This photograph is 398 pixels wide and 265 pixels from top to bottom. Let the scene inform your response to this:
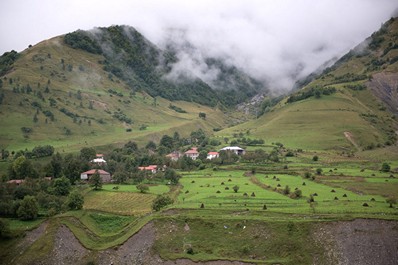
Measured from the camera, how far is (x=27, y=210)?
272 ft

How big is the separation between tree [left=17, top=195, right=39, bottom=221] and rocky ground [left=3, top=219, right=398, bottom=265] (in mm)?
5351

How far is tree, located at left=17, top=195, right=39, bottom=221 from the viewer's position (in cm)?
8281

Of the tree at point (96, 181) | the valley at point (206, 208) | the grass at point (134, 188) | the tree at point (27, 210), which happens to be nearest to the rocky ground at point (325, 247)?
the valley at point (206, 208)

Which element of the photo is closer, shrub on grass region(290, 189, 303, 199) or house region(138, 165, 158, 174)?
shrub on grass region(290, 189, 303, 199)

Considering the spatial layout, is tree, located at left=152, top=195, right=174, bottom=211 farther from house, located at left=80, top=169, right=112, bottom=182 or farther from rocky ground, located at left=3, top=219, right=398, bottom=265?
house, located at left=80, top=169, right=112, bottom=182

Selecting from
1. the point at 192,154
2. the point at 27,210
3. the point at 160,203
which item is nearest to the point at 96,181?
the point at 27,210

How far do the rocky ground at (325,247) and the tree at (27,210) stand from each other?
17.6 feet

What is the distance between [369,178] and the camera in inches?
3981

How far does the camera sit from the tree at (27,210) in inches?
3260

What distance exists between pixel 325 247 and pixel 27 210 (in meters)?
53.1

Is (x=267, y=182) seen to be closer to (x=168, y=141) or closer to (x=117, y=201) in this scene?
(x=117, y=201)

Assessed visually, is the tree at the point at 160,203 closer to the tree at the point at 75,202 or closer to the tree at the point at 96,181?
the tree at the point at 75,202

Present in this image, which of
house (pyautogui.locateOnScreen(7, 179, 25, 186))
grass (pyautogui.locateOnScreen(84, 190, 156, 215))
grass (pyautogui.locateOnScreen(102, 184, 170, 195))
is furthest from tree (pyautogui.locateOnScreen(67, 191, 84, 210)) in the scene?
house (pyautogui.locateOnScreen(7, 179, 25, 186))

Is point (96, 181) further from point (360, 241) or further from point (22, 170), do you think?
point (360, 241)
